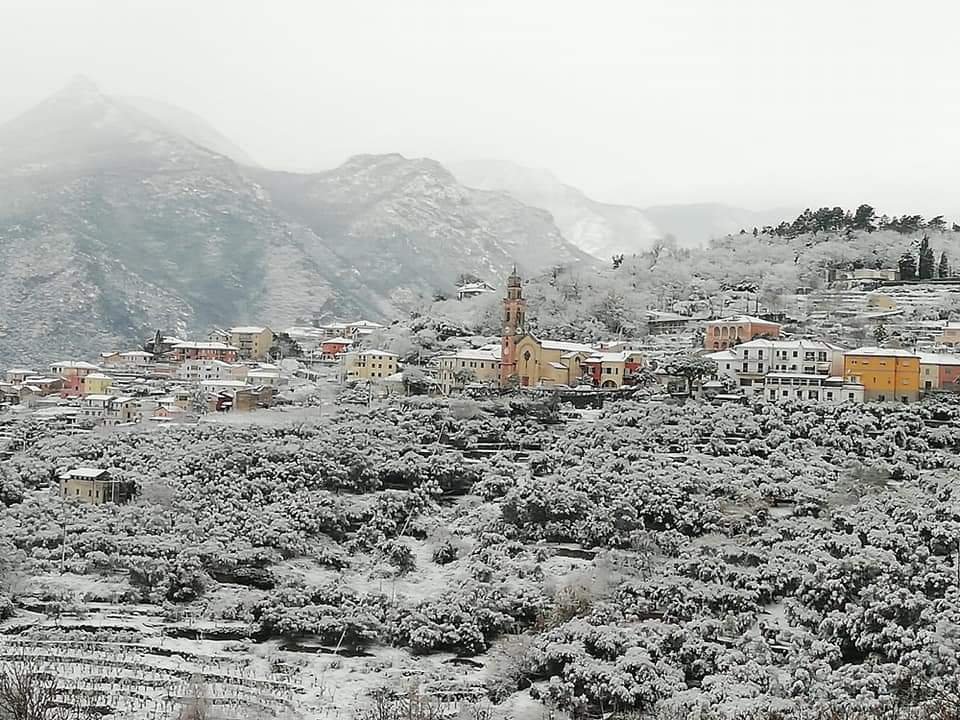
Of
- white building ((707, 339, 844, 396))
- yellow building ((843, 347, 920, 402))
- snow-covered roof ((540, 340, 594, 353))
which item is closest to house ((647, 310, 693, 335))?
snow-covered roof ((540, 340, 594, 353))

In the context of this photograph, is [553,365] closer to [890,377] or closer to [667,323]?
[667,323]

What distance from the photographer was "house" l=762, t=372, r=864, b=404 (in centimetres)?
2705

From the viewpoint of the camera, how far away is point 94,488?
2239 centimetres

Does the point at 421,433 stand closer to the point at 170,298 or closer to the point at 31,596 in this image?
the point at 31,596

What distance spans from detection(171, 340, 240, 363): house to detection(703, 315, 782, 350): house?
1577cm

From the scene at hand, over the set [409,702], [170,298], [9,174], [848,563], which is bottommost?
[409,702]

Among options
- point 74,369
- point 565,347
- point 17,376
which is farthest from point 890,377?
point 17,376

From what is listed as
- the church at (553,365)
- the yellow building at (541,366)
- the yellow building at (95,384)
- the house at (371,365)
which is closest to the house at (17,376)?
the yellow building at (95,384)

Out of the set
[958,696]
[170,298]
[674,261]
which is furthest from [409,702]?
[170,298]

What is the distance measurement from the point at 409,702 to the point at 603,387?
17.6 metres

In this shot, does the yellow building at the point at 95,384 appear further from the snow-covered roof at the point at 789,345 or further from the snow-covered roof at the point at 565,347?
the snow-covered roof at the point at 789,345

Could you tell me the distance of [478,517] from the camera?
21.5 meters

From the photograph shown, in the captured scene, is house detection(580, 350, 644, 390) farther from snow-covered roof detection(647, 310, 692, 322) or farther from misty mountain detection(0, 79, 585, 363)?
misty mountain detection(0, 79, 585, 363)

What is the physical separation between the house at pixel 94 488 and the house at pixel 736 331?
57.7ft
